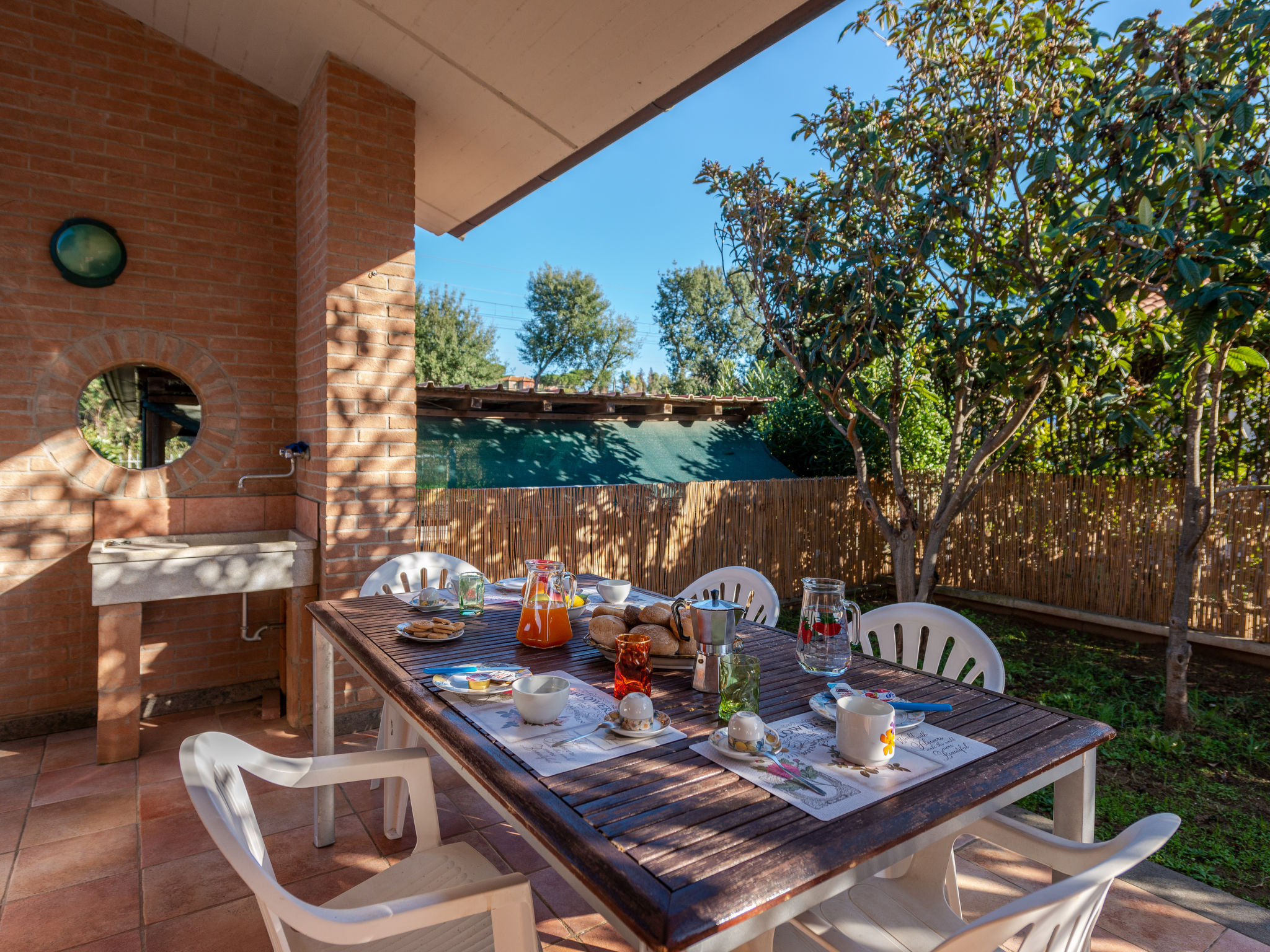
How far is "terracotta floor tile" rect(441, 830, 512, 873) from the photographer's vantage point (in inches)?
91.3

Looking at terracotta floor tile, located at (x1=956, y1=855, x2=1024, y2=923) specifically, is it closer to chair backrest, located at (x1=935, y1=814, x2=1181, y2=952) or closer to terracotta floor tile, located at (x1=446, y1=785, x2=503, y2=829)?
chair backrest, located at (x1=935, y1=814, x2=1181, y2=952)

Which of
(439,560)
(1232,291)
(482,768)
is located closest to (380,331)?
(439,560)

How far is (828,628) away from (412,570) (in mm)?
1821

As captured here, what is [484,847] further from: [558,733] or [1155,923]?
[1155,923]

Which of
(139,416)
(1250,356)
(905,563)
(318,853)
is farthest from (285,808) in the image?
(1250,356)

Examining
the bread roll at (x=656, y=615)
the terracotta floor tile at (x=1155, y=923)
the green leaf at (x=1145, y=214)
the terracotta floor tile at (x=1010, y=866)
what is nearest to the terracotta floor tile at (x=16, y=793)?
the bread roll at (x=656, y=615)

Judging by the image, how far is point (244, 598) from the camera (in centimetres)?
362

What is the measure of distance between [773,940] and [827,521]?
5.69 metres

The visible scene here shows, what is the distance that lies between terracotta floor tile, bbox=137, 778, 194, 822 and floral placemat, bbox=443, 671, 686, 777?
6.18ft

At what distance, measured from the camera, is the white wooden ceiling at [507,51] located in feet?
9.09

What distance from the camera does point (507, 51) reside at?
119 inches

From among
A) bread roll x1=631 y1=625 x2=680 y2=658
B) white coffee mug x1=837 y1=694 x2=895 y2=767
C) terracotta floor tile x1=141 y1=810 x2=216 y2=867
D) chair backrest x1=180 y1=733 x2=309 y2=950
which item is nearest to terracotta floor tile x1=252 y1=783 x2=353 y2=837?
terracotta floor tile x1=141 y1=810 x2=216 y2=867

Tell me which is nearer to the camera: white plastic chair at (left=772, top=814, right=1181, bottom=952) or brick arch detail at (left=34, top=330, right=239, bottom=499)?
white plastic chair at (left=772, top=814, right=1181, bottom=952)

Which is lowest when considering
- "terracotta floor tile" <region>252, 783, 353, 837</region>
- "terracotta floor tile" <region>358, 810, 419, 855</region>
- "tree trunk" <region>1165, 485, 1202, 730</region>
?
"terracotta floor tile" <region>358, 810, 419, 855</region>
